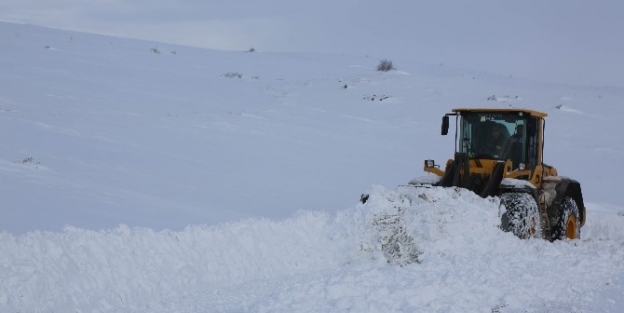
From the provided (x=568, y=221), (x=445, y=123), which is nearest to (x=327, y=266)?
(x=445, y=123)

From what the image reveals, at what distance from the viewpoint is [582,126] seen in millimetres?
25312

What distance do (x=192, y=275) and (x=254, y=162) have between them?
29.5 feet

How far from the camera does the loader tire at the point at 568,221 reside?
10.4 metres

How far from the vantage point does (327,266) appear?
8078 millimetres

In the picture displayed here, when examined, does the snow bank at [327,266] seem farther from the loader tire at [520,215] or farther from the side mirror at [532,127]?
the side mirror at [532,127]

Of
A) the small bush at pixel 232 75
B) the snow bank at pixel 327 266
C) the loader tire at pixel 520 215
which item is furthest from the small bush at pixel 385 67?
the loader tire at pixel 520 215

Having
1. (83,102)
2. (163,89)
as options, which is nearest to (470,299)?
(83,102)

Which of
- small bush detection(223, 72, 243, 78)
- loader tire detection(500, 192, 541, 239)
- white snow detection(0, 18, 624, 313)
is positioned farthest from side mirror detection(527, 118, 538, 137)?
small bush detection(223, 72, 243, 78)

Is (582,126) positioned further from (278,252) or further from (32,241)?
(32,241)

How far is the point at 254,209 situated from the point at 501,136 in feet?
13.6

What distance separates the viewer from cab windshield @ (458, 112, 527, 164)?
10.5 metres

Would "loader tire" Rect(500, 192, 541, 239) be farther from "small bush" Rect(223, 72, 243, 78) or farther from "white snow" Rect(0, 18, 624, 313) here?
"small bush" Rect(223, 72, 243, 78)

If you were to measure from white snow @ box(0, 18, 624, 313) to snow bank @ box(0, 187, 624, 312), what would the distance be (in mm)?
21

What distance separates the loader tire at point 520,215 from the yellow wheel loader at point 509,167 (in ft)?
0.81
